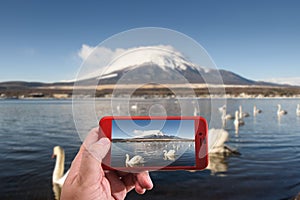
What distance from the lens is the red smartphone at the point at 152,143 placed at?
5.91ft

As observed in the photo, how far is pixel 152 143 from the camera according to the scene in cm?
185

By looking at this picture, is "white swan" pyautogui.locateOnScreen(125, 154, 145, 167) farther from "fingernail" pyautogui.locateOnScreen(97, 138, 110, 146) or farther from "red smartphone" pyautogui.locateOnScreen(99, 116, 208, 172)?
"fingernail" pyautogui.locateOnScreen(97, 138, 110, 146)

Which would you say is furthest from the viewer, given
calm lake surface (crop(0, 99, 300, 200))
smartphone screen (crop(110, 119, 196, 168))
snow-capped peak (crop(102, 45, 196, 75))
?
calm lake surface (crop(0, 99, 300, 200))

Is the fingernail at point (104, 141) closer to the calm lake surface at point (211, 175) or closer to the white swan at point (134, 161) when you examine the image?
the white swan at point (134, 161)

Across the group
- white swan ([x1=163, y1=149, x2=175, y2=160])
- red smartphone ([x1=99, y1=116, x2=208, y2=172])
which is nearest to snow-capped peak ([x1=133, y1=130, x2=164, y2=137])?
red smartphone ([x1=99, y1=116, x2=208, y2=172])

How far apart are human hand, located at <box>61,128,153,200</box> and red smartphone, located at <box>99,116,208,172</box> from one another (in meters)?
0.08

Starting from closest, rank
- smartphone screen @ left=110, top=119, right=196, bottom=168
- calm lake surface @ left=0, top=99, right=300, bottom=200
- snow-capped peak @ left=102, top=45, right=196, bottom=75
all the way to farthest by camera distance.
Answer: snow-capped peak @ left=102, top=45, right=196, bottom=75 < smartphone screen @ left=110, top=119, right=196, bottom=168 < calm lake surface @ left=0, top=99, right=300, bottom=200

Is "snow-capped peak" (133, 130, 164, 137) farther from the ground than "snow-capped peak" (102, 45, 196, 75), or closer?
closer

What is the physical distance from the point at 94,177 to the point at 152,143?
42 centimetres

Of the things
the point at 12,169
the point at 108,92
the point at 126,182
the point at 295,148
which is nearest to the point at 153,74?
the point at 108,92

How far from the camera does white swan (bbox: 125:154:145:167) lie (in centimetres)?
176

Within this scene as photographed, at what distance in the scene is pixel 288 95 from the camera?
78812mm

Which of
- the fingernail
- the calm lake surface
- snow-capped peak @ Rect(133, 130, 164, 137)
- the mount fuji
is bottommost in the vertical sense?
the calm lake surface

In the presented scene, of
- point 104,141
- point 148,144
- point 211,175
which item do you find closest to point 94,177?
point 104,141
